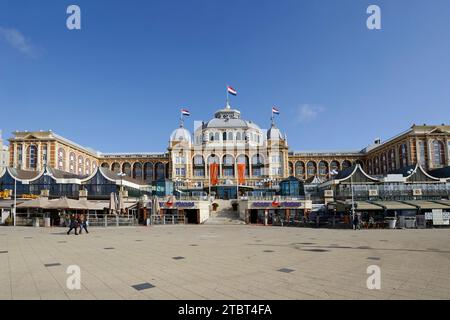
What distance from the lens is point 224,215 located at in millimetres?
49938

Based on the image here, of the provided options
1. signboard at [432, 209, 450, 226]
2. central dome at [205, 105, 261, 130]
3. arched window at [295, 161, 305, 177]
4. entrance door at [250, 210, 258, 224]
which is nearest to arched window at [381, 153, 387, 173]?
arched window at [295, 161, 305, 177]

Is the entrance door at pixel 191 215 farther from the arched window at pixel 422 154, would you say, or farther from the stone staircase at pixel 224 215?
the arched window at pixel 422 154

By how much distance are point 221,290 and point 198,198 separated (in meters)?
41.2

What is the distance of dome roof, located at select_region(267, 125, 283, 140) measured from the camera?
96.2m

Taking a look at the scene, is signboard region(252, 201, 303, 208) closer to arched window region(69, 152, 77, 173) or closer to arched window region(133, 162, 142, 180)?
arched window region(69, 152, 77, 173)

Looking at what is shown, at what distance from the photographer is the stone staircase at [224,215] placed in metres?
45.6

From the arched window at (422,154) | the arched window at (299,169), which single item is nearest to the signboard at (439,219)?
the arched window at (422,154)

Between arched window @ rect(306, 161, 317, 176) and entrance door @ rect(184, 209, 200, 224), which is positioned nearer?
entrance door @ rect(184, 209, 200, 224)

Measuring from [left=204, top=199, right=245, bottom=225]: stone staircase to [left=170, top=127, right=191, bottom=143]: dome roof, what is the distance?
45.1m

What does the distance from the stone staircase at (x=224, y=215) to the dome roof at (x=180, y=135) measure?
45.1 meters

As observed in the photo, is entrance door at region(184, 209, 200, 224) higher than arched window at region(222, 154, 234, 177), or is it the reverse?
arched window at region(222, 154, 234, 177)

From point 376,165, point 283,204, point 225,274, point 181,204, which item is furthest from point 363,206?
point 376,165

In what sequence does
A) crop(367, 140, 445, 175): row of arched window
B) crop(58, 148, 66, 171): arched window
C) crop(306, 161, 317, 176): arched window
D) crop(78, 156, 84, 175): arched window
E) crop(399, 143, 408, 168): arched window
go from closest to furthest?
crop(367, 140, 445, 175): row of arched window → crop(399, 143, 408, 168): arched window → crop(58, 148, 66, 171): arched window → crop(78, 156, 84, 175): arched window → crop(306, 161, 317, 176): arched window
